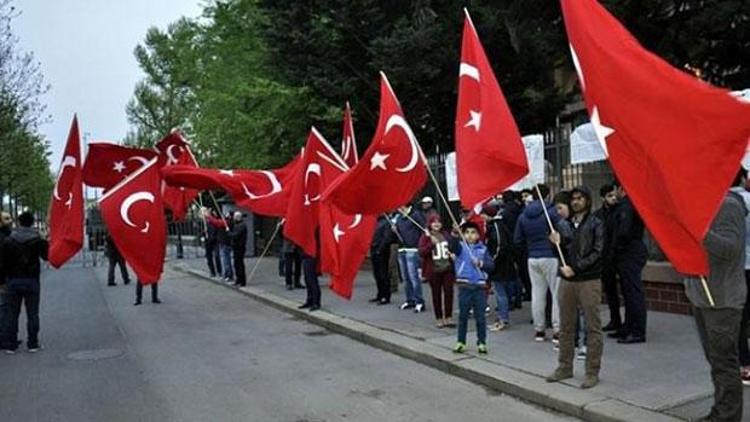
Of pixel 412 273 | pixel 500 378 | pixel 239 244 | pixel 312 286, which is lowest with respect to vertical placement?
pixel 500 378

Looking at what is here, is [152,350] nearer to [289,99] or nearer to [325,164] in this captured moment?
[325,164]

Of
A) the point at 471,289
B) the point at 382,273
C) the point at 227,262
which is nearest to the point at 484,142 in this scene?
the point at 471,289

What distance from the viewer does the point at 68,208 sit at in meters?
11.0

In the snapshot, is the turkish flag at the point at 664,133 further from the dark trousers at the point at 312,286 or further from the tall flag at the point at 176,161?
the tall flag at the point at 176,161

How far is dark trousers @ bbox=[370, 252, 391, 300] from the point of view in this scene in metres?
13.6

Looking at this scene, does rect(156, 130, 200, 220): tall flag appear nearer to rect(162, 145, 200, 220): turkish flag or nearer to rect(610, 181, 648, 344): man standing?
rect(162, 145, 200, 220): turkish flag

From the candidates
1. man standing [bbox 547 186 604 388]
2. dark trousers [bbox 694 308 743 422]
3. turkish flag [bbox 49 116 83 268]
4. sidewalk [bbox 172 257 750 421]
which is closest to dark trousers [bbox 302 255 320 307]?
sidewalk [bbox 172 257 750 421]

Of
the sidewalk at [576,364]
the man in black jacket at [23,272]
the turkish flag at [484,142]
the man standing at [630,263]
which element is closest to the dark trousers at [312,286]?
the sidewalk at [576,364]

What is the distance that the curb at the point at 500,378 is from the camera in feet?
20.4

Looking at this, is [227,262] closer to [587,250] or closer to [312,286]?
[312,286]

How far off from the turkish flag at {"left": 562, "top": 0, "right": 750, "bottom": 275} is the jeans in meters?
3.83

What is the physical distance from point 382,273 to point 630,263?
5.55 metres

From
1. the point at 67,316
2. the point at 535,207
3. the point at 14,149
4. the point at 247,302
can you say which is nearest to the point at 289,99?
the point at 247,302

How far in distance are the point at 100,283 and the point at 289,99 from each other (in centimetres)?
777
